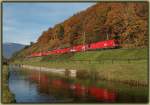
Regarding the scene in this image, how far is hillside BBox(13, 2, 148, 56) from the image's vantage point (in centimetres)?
4048

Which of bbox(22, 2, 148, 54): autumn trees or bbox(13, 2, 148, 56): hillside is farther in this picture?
bbox(22, 2, 148, 54): autumn trees

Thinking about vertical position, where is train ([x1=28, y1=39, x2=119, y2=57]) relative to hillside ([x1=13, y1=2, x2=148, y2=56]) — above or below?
below

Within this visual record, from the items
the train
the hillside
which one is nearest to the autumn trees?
the hillside

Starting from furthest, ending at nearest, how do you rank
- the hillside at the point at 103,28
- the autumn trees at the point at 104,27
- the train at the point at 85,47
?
the train at the point at 85,47 → the autumn trees at the point at 104,27 → the hillside at the point at 103,28

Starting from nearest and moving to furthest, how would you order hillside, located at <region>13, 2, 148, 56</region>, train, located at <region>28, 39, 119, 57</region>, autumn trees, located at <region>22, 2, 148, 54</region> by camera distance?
hillside, located at <region>13, 2, 148, 56</region> < autumn trees, located at <region>22, 2, 148, 54</region> < train, located at <region>28, 39, 119, 57</region>

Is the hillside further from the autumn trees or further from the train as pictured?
the train

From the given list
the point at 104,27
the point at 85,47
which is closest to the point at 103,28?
the point at 104,27

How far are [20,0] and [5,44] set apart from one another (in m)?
2.86

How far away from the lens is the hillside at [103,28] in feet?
133

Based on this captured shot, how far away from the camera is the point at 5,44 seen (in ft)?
64.5

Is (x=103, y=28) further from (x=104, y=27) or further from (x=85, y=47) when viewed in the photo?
(x=85, y=47)

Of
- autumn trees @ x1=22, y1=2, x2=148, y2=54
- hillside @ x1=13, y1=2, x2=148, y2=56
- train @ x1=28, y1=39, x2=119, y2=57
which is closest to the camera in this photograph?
hillside @ x1=13, y1=2, x2=148, y2=56

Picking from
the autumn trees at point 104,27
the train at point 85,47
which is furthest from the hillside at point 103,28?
the train at point 85,47

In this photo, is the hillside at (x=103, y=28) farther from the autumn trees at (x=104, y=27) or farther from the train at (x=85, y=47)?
the train at (x=85, y=47)
